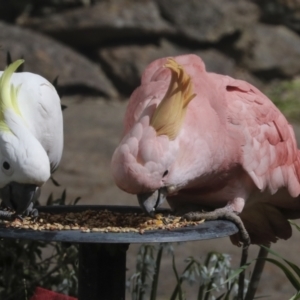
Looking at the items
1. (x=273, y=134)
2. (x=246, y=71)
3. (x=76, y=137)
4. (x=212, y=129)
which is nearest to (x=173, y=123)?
(x=212, y=129)

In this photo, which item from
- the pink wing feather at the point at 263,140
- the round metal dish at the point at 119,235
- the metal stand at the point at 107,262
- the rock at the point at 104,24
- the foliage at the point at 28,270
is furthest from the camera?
the rock at the point at 104,24

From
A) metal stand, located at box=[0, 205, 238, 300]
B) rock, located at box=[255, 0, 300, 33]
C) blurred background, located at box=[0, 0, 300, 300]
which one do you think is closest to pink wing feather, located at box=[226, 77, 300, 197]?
metal stand, located at box=[0, 205, 238, 300]

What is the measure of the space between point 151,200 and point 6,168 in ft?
1.44

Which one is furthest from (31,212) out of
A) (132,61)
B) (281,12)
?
(281,12)

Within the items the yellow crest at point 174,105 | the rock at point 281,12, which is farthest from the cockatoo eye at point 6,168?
the rock at point 281,12

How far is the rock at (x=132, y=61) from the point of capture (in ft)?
26.6

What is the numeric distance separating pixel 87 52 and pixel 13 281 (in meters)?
5.53

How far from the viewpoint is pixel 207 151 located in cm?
237

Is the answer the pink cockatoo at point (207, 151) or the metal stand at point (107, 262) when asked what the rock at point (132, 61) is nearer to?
the pink cockatoo at point (207, 151)

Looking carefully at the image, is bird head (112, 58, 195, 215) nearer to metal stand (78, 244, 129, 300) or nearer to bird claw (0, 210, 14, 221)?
metal stand (78, 244, 129, 300)

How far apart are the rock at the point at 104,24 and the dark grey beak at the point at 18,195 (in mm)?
5890

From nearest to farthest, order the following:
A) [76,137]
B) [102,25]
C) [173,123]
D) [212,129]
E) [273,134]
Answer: [173,123], [212,129], [273,134], [76,137], [102,25]

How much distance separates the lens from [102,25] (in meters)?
8.05

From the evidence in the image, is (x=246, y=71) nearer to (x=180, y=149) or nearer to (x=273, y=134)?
(x=273, y=134)
